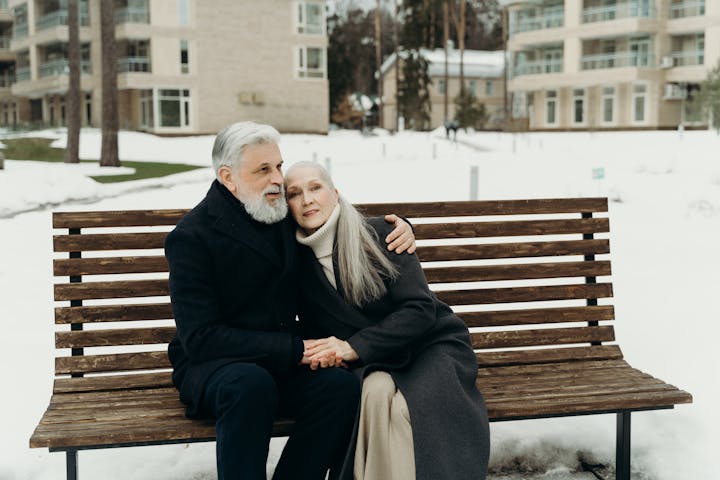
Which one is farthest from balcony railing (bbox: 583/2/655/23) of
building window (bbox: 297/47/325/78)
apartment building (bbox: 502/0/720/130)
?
building window (bbox: 297/47/325/78)

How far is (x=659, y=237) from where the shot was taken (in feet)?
39.4

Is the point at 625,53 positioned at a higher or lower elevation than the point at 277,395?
higher

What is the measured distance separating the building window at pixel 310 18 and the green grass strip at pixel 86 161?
18965mm

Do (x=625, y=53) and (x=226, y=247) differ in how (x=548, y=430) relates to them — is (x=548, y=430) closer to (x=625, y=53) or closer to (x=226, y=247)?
(x=226, y=247)

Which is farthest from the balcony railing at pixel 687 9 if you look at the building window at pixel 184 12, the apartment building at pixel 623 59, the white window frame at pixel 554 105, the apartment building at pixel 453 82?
the building window at pixel 184 12

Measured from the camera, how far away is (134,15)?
53094mm

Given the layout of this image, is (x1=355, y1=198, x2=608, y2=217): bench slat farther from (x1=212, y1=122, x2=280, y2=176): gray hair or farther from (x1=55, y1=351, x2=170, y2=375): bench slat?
(x1=55, y1=351, x2=170, y2=375): bench slat

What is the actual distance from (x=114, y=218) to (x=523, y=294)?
6.85 feet

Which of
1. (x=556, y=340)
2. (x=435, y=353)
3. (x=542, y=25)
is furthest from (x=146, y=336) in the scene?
(x=542, y=25)

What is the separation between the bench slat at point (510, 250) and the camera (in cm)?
499

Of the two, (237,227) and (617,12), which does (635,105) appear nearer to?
(617,12)

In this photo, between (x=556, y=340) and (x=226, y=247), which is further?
(x=556, y=340)

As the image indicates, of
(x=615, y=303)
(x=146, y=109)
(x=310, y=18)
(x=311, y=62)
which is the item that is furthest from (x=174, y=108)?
(x=615, y=303)

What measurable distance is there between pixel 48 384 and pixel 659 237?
827cm
